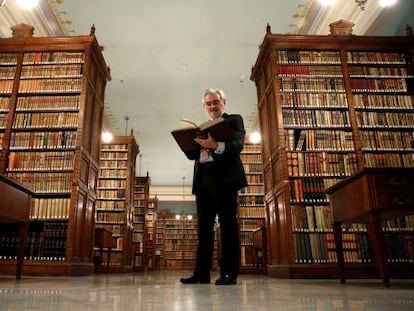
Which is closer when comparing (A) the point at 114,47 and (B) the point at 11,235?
(B) the point at 11,235

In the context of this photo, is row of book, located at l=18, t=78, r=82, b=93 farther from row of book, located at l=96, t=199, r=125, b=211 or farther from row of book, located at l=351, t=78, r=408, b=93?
row of book, located at l=96, t=199, r=125, b=211

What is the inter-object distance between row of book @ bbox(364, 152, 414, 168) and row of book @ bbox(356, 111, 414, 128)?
1.24 ft

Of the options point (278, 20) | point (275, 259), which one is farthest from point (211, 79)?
point (275, 259)

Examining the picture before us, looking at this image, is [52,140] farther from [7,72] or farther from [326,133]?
[326,133]

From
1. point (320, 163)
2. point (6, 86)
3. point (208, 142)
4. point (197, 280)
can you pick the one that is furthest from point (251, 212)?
point (208, 142)

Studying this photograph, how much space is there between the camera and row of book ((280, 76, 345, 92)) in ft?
15.4

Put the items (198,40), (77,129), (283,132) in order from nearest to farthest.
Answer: (283,132)
(77,129)
(198,40)

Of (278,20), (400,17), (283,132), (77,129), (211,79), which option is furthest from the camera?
(211,79)

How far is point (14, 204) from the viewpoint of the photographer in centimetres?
292

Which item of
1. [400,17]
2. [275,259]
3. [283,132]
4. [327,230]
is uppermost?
[400,17]

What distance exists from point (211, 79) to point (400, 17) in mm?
3746

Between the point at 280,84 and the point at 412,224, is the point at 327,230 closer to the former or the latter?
the point at 412,224

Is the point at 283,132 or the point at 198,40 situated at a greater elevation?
the point at 198,40

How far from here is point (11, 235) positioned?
4527mm
